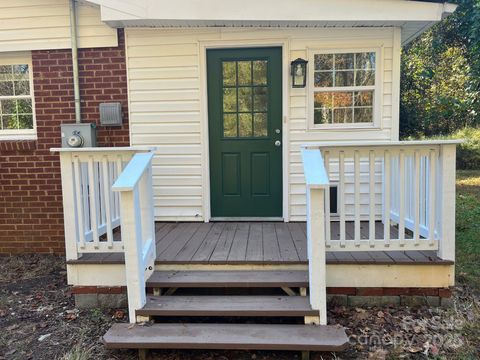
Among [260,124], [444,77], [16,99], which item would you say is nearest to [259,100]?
[260,124]

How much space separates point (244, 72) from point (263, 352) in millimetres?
2993

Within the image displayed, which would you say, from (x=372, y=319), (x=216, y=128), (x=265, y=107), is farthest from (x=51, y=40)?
(x=372, y=319)

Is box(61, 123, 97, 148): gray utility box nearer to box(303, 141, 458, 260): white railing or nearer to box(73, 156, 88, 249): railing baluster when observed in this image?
box(73, 156, 88, 249): railing baluster

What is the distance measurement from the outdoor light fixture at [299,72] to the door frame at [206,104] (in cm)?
8

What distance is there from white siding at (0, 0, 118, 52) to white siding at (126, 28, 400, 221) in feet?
1.23

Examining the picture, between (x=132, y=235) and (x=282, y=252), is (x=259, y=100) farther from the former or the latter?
(x=132, y=235)

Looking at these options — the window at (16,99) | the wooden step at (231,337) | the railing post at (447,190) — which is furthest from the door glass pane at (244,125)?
the window at (16,99)

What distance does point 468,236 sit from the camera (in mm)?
4887

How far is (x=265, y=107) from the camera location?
4449mm

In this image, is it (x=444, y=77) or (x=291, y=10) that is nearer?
(x=291, y=10)

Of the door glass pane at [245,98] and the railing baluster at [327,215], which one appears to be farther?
the door glass pane at [245,98]

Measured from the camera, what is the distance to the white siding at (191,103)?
4.28 metres

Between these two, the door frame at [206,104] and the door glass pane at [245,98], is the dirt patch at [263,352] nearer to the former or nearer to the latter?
the door frame at [206,104]

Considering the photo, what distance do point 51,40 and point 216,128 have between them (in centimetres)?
213
